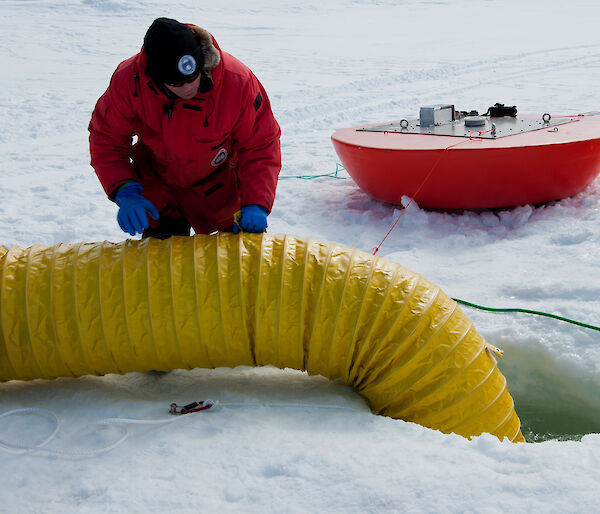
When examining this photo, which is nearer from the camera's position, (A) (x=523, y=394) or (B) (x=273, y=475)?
(B) (x=273, y=475)

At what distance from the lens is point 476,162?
14.4 feet

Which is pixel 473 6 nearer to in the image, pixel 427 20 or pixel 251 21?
pixel 427 20

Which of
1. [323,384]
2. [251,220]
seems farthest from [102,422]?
[251,220]

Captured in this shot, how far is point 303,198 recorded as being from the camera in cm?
553

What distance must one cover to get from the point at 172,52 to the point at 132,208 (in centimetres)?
65

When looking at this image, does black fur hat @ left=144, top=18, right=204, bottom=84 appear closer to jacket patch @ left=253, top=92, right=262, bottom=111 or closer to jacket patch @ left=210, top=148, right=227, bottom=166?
jacket patch @ left=253, top=92, right=262, bottom=111

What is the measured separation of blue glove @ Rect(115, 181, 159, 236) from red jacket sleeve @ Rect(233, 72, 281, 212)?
0.39 metres

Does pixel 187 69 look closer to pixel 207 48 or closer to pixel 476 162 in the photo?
pixel 207 48

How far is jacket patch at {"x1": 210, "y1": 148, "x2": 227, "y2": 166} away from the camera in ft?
9.10

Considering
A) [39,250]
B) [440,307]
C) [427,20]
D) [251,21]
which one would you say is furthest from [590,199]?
[427,20]

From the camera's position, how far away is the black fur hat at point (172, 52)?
227 centimetres

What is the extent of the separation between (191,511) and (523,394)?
78.0 inches

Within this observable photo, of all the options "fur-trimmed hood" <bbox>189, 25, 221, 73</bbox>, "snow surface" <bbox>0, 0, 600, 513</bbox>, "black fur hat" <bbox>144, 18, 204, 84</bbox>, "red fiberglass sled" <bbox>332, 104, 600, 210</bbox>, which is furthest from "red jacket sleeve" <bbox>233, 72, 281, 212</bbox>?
"red fiberglass sled" <bbox>332, 104, 600, 210</bbox>

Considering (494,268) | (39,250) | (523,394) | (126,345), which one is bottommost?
(523,394)
